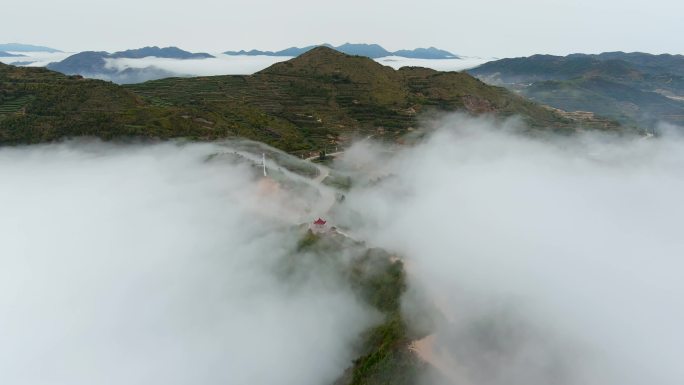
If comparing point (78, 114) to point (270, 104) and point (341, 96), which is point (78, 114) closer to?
point (270, 104)

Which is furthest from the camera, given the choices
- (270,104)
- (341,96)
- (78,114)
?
(341,96)

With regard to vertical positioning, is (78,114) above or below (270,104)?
below

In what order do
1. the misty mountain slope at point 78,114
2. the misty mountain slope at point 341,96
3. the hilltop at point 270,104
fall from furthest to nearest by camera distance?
1. the misty mountain slope at point 341,96
2. the hilltop at point 270,104
3. the misty mountain slope at point 78,114

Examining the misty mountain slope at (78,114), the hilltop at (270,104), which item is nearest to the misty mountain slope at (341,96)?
the hilltop at (270,104)

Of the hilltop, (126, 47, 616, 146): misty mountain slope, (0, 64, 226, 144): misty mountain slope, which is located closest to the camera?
(0, 64, 226, 144): misty mountain slope

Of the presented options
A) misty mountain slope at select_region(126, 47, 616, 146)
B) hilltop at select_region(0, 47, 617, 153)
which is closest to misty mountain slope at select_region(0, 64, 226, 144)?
hilltop at select_region(0, 47, 617, 153)

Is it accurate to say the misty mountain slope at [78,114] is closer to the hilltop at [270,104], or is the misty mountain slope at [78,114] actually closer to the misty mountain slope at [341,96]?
the hilltop at [270,104]

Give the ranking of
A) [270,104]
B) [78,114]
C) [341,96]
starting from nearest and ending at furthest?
[78,114]
[270,104]
[341,96]

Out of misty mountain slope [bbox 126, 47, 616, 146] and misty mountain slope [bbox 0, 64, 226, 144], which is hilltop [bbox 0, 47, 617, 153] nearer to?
misty mountain slope [bbox 0, 64, 226, 144]

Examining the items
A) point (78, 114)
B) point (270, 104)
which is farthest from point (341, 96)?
point (78, 114)
